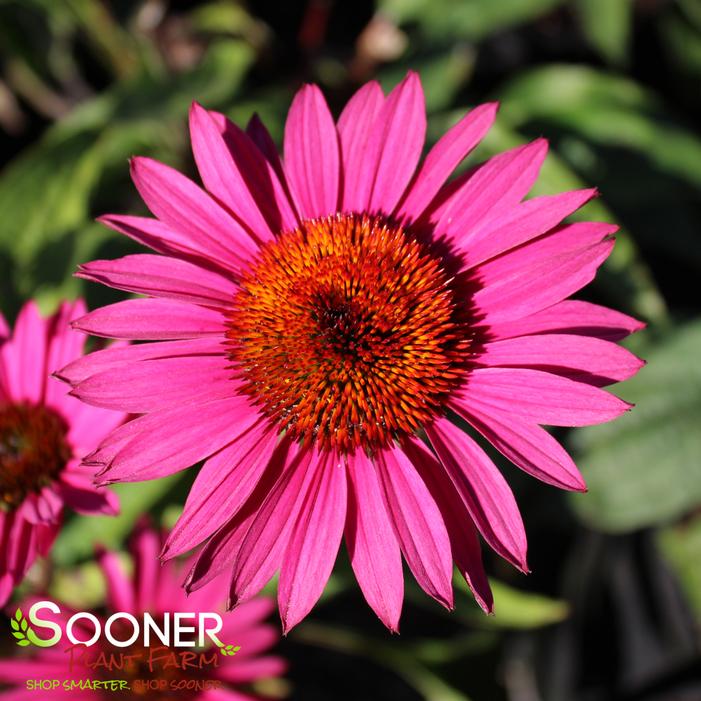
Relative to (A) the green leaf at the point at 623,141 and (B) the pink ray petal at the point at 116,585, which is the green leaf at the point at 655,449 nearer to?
(A) the green leaf at the point at 623,141

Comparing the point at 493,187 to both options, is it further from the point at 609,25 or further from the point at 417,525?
the point at 609,25

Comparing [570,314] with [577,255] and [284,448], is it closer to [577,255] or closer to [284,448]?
[577,255]

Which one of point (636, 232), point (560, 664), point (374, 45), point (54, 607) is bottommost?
point (560, 664)

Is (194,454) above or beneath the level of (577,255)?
beneath

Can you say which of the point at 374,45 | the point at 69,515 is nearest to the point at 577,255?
the point at 69,515

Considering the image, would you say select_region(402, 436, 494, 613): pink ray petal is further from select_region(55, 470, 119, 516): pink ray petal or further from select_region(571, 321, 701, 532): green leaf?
select_region(571, 321, 701, 532): green leaf

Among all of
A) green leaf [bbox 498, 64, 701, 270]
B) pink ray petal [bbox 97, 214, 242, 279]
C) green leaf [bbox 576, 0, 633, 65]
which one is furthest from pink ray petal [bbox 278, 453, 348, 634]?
green leaf [bbox 576, 0, 633, 65]
